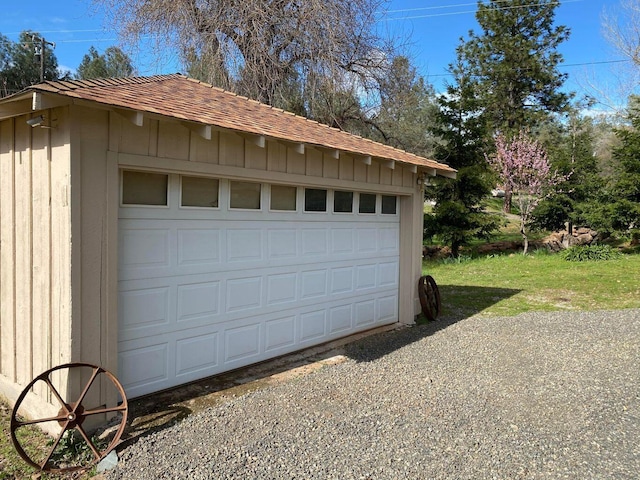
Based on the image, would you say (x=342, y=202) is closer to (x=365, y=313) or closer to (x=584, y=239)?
(x=365, y=313)

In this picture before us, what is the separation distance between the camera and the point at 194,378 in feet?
15.2

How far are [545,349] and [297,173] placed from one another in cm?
377

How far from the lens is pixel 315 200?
19.4 ft

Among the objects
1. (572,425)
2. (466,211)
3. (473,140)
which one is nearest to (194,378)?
(572,425)

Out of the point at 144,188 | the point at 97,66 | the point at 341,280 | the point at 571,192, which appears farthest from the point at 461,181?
the point at 97,66

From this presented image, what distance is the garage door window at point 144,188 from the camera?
13.1 ft

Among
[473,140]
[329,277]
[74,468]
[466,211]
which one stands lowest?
[74,468]

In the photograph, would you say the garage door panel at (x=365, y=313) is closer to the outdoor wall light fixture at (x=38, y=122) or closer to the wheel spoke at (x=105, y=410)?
the wheel spoke at (x=105, y=410)

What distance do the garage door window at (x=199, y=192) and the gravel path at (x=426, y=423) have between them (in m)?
1.88

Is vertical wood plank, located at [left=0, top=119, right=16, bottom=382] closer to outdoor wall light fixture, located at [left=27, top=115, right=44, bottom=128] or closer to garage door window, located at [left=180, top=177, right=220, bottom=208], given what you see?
outdoor wall light fixture, located at [left=27, top=115, right=44, bottom=128]

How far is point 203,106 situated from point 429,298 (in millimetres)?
4774

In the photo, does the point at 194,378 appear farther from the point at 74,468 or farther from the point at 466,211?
the point at 466,211

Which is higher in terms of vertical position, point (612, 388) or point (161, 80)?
point (161, 80)

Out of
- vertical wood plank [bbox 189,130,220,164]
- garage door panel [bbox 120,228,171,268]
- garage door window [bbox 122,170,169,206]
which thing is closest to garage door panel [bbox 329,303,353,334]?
garage door panel [bbox 120,228,171,268]
